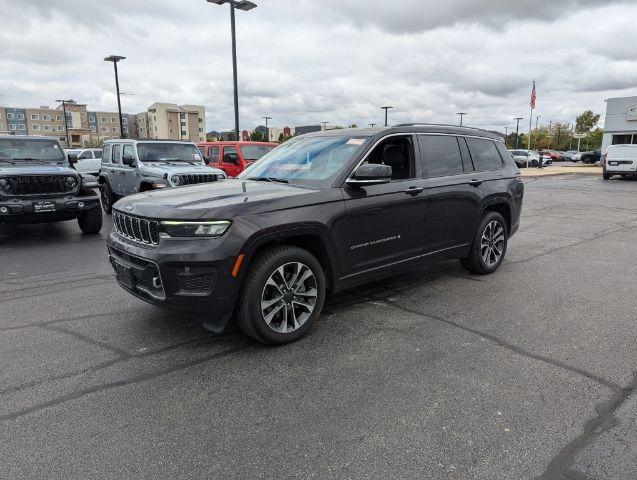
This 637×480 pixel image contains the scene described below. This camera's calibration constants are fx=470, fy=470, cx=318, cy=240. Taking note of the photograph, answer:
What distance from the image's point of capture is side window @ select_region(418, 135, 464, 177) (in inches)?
199

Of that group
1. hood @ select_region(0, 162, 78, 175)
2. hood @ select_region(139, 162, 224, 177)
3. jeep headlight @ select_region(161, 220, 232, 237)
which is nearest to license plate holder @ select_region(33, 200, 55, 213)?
hood @ select_region(0, 162, 78, 175)

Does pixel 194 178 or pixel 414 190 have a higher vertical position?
pixel 414 190

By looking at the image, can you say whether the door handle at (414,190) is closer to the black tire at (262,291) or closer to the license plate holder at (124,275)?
the black tire at (262,291)

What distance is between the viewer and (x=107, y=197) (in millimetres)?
12836

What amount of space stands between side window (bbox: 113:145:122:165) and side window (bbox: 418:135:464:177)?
9.09 metres

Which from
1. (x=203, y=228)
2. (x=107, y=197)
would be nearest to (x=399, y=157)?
(x=203, y=228)

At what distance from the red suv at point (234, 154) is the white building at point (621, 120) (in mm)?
43657

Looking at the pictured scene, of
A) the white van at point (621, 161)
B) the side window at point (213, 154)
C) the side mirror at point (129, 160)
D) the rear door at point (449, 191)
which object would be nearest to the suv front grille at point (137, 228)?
the rear door at point (449, 191)

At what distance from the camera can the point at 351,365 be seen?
11.6 ft

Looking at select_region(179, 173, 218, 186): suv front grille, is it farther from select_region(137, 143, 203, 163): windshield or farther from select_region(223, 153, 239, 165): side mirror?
select_region(223, 153, 239, 165): side mirror

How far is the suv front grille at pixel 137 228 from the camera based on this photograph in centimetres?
365

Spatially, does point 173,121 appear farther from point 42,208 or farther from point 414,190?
point 414,190

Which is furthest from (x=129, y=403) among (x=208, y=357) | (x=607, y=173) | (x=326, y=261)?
(x=607, y=173)

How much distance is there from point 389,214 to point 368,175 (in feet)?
1.95
